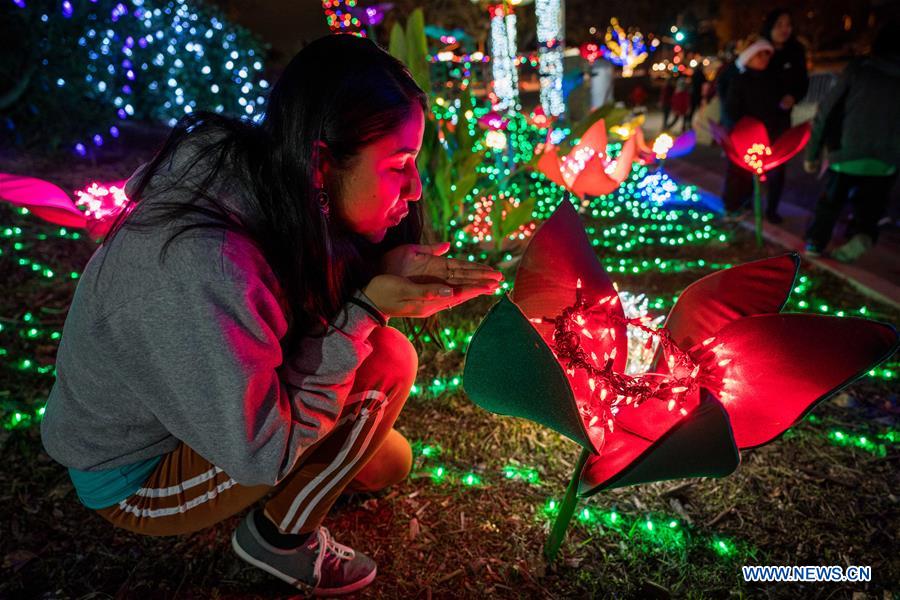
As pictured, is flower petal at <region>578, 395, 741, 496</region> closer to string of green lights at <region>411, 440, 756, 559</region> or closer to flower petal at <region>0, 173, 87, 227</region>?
string of green lights at <region>411, 440, 756, 559</region>

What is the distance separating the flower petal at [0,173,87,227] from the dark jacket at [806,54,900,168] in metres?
4.21

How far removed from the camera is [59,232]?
3.97 metres

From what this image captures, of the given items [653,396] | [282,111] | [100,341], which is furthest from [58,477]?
[653,396]

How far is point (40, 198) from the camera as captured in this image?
1.83 m

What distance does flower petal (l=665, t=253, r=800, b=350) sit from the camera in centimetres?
119

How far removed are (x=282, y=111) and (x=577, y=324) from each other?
75 cm

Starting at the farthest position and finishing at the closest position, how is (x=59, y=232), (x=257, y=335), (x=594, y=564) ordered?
1. (x=59, y=232)
2. (x=594, y=564)
3. (x=257, y=335)

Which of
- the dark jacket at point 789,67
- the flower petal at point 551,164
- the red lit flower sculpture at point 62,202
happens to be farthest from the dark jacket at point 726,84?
the red lit flower sculpture at point 62,202

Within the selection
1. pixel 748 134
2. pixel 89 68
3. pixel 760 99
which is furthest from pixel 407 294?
pixel 89 68

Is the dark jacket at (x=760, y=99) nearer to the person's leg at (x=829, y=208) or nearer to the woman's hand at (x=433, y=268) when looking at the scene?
the person's leg at (x=829, y=208)

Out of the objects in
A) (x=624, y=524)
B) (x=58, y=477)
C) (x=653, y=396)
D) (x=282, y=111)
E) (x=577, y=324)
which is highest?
(x=282, y=111)

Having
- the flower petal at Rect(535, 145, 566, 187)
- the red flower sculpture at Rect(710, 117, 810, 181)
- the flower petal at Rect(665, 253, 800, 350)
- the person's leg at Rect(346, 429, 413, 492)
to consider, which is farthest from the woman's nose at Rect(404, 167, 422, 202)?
the red flower sculpture at Rect(710, 117, 810, 181)

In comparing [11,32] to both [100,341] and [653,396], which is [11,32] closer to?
[100,341]

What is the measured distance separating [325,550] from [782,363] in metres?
1.18
